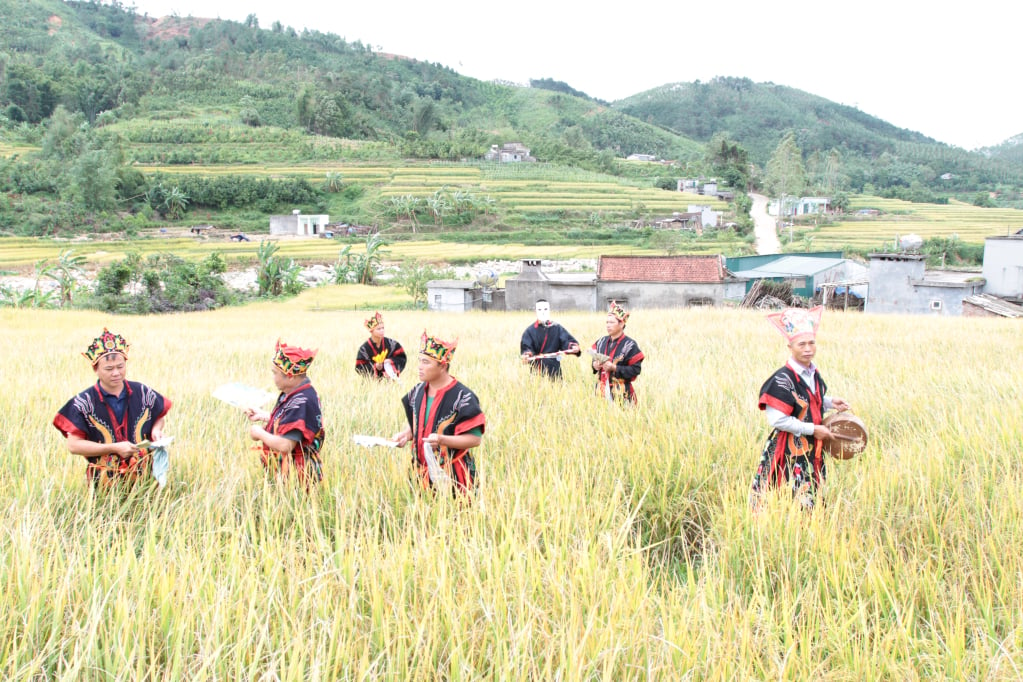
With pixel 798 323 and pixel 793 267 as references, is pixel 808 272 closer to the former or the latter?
pixel 793 267

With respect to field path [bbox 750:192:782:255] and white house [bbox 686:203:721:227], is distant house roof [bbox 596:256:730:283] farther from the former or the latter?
white house [bbox 686:203:721:227]

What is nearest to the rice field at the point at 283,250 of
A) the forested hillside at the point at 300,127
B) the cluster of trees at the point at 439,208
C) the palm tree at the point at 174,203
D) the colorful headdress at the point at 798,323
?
the cluster of trees at the point at 439,208

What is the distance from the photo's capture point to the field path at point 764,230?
56.7 meters

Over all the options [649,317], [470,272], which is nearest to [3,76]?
[470,272]

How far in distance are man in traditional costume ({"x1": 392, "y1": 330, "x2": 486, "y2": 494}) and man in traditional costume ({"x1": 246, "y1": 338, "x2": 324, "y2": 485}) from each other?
1.67 feet

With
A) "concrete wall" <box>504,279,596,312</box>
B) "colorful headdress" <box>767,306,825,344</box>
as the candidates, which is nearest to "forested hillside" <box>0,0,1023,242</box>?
"concrete wall" <box>504,279,596,312</box>

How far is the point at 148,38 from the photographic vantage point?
164250 mm

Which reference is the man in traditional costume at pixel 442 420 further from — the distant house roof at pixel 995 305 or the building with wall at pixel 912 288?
the building with wall at pixel 912 288

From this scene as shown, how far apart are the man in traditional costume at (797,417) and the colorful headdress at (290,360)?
263cm

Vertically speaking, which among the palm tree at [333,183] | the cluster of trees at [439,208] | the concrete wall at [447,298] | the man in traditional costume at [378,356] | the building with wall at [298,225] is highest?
the palm tree at [333,183]

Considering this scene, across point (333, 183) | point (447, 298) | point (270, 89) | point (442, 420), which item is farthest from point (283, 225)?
point (270, 89)

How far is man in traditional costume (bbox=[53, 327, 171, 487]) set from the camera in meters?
3.71

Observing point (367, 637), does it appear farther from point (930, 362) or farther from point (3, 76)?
point (3, 76)

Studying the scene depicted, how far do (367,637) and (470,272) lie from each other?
43496 mm
